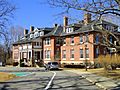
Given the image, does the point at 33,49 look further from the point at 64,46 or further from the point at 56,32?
the point at 64,46

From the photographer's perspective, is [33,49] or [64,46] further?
[33,49]

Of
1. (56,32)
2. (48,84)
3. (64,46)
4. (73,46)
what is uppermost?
(56,32)

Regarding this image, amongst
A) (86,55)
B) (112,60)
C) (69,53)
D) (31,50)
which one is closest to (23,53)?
(31,50)

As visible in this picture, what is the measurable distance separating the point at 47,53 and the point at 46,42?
307 centimetres

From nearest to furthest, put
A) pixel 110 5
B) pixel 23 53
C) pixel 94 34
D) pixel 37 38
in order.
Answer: pixel 110 5, pixel 94 34, pixel 37 38, pixel 23 53

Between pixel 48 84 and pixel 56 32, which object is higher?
pixel 56 32

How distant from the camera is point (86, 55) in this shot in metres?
65.0

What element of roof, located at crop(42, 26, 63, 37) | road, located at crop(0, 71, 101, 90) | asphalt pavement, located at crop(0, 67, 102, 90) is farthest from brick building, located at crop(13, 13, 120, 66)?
road, located at crop(0, 71, 101, 90)

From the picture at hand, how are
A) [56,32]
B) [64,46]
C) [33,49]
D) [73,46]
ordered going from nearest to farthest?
[73,46] → [64,46] → [56,32] → [33,49]

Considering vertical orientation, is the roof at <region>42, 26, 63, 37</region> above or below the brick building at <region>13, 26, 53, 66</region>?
above

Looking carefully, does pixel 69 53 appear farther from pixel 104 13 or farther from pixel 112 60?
pixel 104 13

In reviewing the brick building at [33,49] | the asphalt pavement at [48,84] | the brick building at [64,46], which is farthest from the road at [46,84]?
the brick building at [33,49]

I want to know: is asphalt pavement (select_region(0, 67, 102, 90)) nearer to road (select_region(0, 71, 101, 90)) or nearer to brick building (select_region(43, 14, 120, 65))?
road (select_region(0, 71, 101, 90))

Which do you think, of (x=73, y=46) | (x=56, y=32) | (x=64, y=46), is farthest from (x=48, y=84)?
(x=56, y=32)
